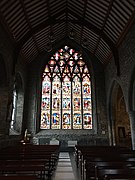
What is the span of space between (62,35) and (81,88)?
188 inches

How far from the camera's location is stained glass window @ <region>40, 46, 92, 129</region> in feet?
41.5

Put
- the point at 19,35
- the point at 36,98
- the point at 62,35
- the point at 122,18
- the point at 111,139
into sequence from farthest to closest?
the point at 62,35 < the point at 36,98 < the point at 111,139 < the point at 19,35 < the point at 122,18

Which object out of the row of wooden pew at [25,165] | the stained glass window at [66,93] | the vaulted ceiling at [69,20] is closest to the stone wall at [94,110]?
→ the stained glass window at [66,93]

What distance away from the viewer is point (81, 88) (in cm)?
1338

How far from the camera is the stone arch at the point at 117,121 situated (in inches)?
461

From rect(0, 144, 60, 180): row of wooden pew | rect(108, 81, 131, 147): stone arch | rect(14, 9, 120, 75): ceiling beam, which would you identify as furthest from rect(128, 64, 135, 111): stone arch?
rect(0, 144, 60, 180): row of wooden pew

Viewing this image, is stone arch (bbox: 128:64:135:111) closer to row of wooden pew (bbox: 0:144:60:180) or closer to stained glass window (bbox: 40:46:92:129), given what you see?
stained glass window (bbox: 40:46:92:129)

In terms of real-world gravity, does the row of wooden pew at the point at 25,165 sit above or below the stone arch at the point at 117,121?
below

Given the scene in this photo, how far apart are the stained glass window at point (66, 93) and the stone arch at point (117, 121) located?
1.72 m

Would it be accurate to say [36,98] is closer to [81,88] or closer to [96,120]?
[81,88]

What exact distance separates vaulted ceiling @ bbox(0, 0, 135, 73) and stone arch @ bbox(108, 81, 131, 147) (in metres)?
2.76

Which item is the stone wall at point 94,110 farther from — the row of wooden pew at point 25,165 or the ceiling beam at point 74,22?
the row of wooden pew at point 25,165

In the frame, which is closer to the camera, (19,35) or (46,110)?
(19,35)

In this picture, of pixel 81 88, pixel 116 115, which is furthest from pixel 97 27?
pixel 116 115
